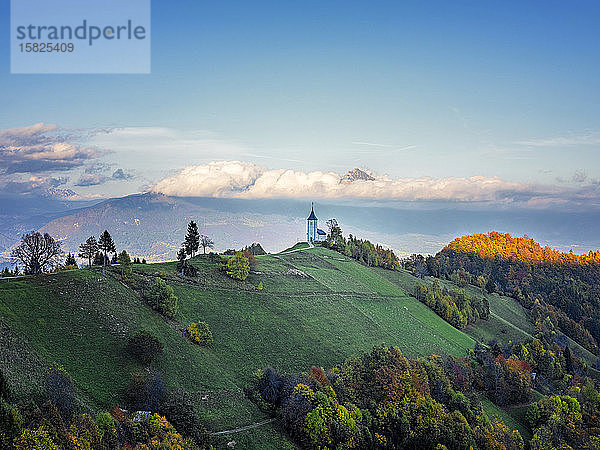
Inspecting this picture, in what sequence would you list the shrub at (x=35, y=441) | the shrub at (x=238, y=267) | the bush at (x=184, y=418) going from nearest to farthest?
the shrub at (x=35, y=441) → the bush at (x=184, y=418) → the shrub at (x=238, y=267)

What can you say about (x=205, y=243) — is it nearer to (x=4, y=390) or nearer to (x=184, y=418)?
(x=184, y=418)

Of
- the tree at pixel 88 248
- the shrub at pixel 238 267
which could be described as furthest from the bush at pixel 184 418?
the shrub at pixel 238 267

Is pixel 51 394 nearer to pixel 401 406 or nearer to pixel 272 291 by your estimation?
pixel 401 406

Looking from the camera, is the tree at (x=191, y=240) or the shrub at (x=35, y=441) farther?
the tree at (x=191, y=240)

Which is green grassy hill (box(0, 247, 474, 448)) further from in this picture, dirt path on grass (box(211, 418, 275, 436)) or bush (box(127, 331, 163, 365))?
bush (box(127, 331, 163, 365))

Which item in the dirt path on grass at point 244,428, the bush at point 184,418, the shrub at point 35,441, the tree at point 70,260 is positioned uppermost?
the tree at point 70,260

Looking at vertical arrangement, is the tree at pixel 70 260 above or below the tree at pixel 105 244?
below

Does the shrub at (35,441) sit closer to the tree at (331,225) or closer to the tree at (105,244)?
the tree at (105,244)
